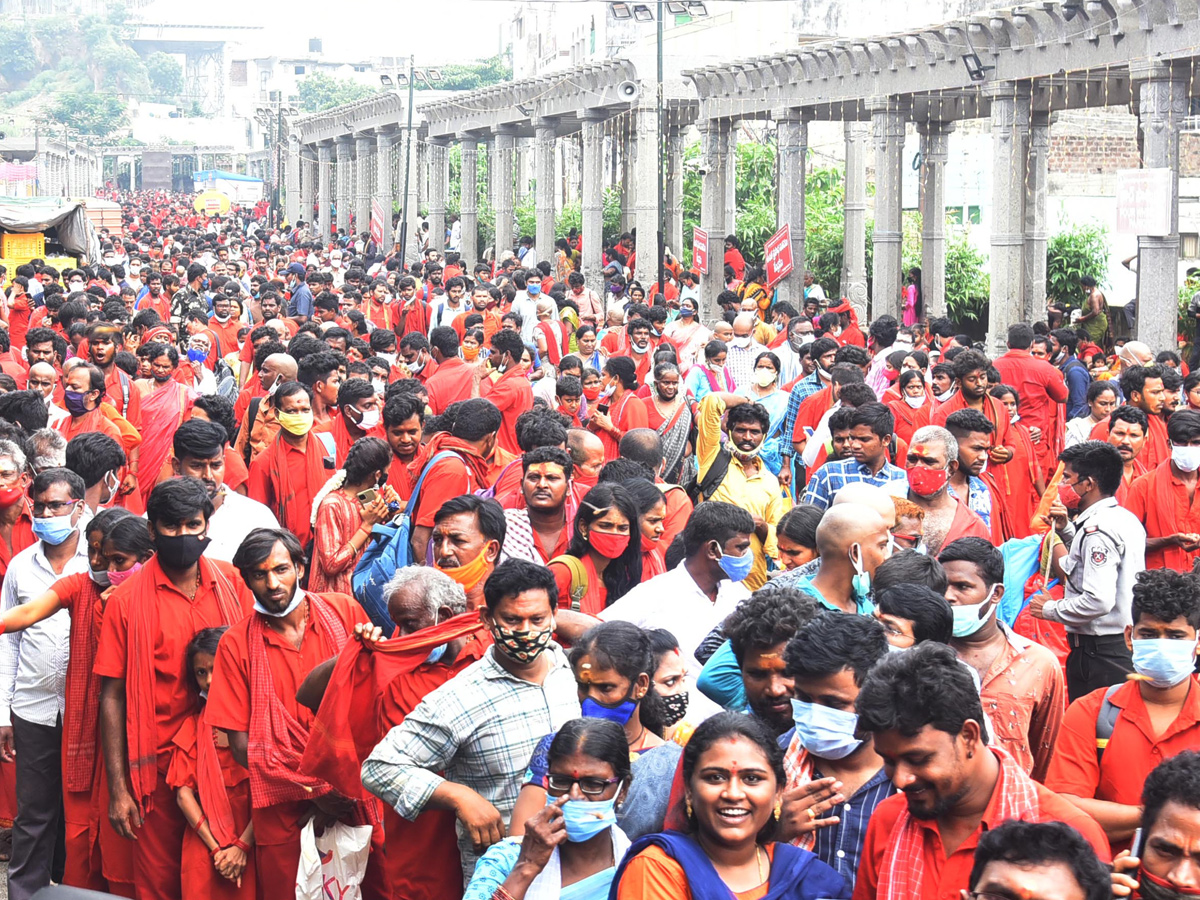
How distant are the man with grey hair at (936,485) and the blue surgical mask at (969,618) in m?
1.92

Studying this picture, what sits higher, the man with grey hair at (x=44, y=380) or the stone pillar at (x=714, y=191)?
the stone pillar at (x=714, y=191)

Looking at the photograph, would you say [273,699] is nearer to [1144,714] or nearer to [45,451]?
[1144,714]

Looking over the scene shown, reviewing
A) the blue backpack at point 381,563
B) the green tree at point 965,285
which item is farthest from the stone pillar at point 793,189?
the blue backpack at point 381,563

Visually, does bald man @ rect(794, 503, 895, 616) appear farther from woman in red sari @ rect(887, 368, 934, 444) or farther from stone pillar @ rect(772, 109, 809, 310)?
stone pillar @ rect(772, 109, 809, 310)

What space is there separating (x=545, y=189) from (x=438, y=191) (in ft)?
34.9

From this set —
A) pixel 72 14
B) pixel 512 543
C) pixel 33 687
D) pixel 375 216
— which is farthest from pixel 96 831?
pixel 72 14

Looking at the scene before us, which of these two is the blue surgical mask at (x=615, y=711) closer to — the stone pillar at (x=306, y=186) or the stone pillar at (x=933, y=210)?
the stone pillar at (x=933, y=210)

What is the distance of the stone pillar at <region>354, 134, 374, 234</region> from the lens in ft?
158

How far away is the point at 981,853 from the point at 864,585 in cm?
236

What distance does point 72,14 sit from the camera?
166125 millimetres

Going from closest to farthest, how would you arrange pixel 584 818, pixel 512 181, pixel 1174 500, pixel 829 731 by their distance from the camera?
1. pixel 584 818
2. pixel 829 731
3. pixel 1174 500
4. pixel 512 181

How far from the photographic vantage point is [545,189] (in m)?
32.2

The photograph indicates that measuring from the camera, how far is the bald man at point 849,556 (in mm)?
5305

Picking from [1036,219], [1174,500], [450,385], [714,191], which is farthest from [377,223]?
[1174,500]
